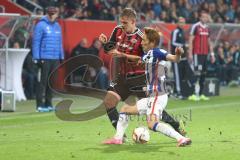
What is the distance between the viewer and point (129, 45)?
12.1 meters

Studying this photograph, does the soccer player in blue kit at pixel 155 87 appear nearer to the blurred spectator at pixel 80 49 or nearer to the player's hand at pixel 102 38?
the player's hand at pixel 102 38

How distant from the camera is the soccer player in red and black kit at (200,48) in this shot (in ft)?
72.3

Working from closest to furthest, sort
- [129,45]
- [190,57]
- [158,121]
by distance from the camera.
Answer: [158,121] → [129,45] → [190,57]

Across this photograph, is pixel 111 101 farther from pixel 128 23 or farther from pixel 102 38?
pixel 128 23

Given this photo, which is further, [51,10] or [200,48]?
[200,48]

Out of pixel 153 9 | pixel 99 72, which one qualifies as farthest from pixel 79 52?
pixel 153 9

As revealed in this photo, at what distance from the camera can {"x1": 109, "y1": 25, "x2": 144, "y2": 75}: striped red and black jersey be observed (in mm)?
12039

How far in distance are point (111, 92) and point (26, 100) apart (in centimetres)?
977

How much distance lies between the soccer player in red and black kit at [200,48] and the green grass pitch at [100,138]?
3162 millimetres

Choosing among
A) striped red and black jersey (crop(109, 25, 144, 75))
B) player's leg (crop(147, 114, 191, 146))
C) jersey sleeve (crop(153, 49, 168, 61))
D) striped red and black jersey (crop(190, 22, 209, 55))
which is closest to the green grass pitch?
player's leg (crop(147, 114, 191, 146))

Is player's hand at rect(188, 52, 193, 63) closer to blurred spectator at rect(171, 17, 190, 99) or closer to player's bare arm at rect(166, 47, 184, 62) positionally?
blurred spectator at rect(171, 17, 190, 99)

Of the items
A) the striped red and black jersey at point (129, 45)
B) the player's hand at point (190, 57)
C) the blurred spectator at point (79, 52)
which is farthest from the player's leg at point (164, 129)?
the blurred spectator at point (79, 52)

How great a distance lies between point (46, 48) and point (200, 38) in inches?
219

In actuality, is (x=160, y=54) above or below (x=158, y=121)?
above
